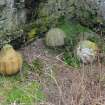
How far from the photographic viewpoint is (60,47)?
568cm

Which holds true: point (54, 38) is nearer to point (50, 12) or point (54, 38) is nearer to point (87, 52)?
point (50, 12)

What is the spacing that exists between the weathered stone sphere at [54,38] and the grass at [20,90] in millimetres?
634

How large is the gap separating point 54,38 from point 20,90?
108 centimetres

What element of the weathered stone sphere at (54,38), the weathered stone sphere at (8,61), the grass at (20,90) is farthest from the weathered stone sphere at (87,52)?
the weathered stone sphere at (8,61)

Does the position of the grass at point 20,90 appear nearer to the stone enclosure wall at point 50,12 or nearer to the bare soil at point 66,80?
the bare soil at point 66,80

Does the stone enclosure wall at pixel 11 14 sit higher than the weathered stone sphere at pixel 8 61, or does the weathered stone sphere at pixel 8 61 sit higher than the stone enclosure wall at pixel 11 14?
the stone enclosure wall at pixel 11 14

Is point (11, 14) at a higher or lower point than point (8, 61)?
higher

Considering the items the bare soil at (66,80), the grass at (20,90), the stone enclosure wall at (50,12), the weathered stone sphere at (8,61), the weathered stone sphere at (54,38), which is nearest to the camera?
the bare soil at (66,80)

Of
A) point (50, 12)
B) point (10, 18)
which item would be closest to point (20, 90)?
point (10, 18)

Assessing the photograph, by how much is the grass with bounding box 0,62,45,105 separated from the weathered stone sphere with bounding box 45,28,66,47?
0.63m

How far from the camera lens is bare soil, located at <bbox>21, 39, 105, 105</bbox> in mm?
4465

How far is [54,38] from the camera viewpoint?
560 cm

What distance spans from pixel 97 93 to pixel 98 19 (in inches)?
66.7

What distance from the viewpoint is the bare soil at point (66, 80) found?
4465mm
